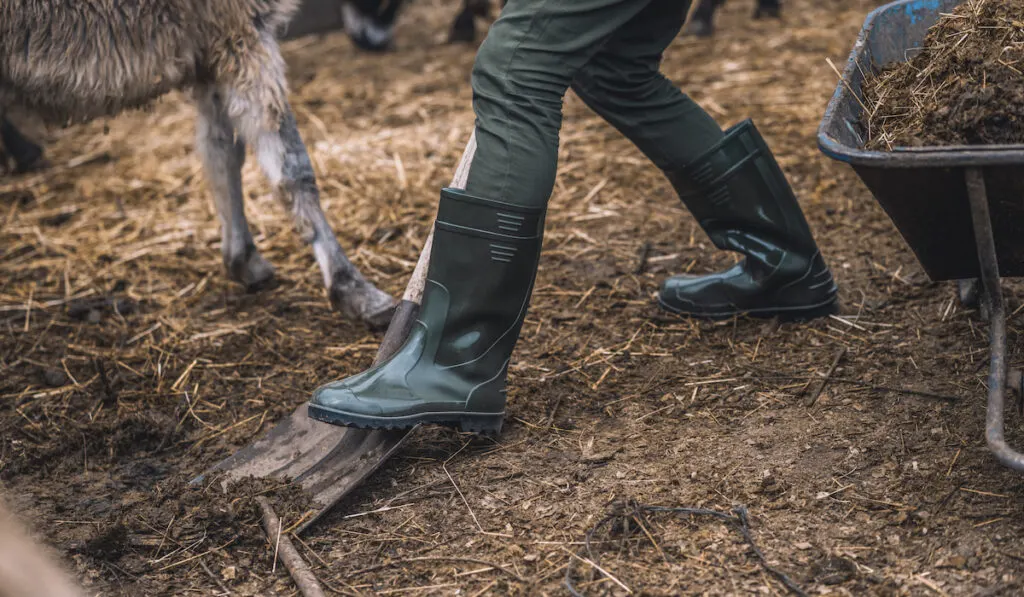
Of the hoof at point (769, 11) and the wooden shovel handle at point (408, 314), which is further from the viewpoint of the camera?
the hoof at point (769, 11)

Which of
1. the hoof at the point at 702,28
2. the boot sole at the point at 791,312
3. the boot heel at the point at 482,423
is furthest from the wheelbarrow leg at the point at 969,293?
the hoof at the point at 702,28

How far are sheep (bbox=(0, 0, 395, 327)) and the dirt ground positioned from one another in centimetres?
35

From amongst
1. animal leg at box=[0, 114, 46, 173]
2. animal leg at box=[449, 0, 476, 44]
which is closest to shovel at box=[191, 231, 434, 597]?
animal leg at box=[0, 114, 46, 173]

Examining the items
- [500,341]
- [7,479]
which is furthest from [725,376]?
[7,479]

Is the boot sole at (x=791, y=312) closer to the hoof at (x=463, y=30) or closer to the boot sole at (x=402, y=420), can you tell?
the boot sole at (x=402, y=420)

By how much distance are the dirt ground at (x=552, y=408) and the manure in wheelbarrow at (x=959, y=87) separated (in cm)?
67

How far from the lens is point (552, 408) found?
246 centimetres

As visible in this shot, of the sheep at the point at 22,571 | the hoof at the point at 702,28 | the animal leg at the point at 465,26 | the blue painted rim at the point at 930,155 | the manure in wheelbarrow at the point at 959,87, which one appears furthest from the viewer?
the animal leg at the point at 465,26

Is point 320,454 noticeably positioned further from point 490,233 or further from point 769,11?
point 769,11

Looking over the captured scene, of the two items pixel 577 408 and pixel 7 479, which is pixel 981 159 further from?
pixel 7 479

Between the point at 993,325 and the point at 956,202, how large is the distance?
0.95ft

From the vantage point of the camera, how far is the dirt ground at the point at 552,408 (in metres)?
1.90

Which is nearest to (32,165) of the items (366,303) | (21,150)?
(21,150)

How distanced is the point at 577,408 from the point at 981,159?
1.16m
